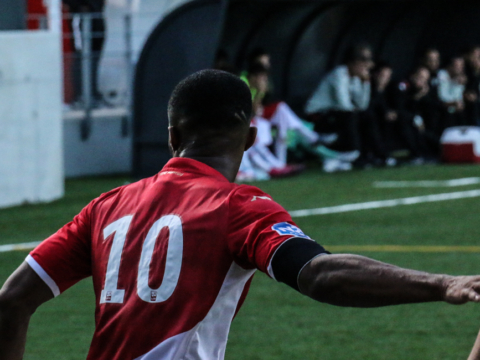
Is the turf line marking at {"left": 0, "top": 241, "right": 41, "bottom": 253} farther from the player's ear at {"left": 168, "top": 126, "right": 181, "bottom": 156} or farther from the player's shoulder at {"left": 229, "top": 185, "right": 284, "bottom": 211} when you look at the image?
the player's shoulder at {"left": 229, "top": 185, "right": 284, "bottom": 211}

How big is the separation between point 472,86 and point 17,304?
1534cm

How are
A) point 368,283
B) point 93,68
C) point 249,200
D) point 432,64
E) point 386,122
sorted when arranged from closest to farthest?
point 368,283 < point 249,200 < point 93,68 < point 386,122 < point 432,64

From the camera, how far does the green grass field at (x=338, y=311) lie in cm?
516

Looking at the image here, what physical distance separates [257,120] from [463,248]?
20.1 ft

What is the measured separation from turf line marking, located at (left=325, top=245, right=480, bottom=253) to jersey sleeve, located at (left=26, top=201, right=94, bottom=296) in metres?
5.32

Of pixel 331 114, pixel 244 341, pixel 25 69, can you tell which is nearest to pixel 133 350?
pixel 244 341

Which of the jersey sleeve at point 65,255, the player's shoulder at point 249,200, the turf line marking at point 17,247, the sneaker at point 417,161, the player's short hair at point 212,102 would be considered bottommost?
the sneaker at point 417,161

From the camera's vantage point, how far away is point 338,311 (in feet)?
19.9

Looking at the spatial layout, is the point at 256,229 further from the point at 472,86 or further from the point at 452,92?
the point at 472,86

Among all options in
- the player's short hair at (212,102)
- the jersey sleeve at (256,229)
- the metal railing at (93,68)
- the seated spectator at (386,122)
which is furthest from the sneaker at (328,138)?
the jersey sleeve at (256,229)

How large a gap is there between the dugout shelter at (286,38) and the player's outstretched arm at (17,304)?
1010cm

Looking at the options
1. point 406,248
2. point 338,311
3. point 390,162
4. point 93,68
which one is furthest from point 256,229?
point 390,162

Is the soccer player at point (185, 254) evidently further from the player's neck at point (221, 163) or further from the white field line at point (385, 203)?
the white field line at point (385, 203)

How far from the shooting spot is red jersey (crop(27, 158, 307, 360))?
2.33 m
